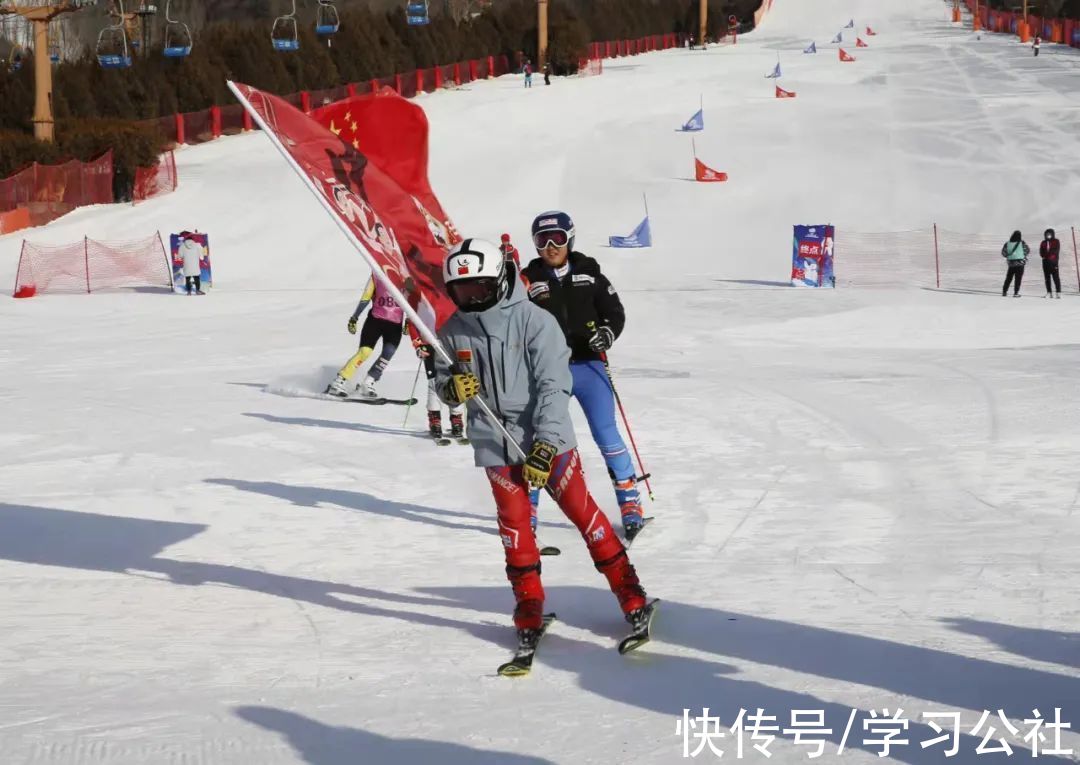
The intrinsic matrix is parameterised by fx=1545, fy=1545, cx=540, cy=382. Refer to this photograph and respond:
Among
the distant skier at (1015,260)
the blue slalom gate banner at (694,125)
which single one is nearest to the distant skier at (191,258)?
the distant skier at (1015,260)

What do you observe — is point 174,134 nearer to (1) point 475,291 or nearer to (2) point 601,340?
(2) point 601,340

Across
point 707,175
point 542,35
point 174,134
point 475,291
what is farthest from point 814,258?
point 542,35

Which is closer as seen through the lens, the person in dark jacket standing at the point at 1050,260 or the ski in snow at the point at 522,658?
the ski in snow at the point at 522,658

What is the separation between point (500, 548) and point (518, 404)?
245 centimetres

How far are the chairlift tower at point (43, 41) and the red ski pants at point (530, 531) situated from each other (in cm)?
3223

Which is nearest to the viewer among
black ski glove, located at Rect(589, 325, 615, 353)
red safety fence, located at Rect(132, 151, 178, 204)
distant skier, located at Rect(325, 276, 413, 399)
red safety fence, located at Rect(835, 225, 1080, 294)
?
black ski glove, located at Rect(589, 325, 615, 353)

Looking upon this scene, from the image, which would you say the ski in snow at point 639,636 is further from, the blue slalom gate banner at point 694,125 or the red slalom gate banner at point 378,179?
the blue slalom gate banner at point 694,125

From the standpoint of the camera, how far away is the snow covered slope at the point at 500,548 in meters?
5.43

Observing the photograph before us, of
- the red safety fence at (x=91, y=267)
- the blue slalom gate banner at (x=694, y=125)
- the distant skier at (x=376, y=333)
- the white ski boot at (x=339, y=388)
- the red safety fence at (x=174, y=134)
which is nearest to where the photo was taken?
the distant skier at (x=376, y=333)

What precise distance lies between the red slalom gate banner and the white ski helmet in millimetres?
413

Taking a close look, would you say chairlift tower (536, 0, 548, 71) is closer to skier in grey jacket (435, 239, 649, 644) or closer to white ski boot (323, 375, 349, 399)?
white ski boot (323, 375, 349, 399)

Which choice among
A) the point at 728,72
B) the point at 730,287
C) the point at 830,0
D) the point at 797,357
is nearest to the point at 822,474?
the point at 797,357

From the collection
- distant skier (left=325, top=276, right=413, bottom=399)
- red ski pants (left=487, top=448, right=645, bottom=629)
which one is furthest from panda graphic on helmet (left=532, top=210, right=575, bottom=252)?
distant skier (left=325, top=276, right=413, bottom=399)

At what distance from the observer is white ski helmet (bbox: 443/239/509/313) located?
5844 mm
